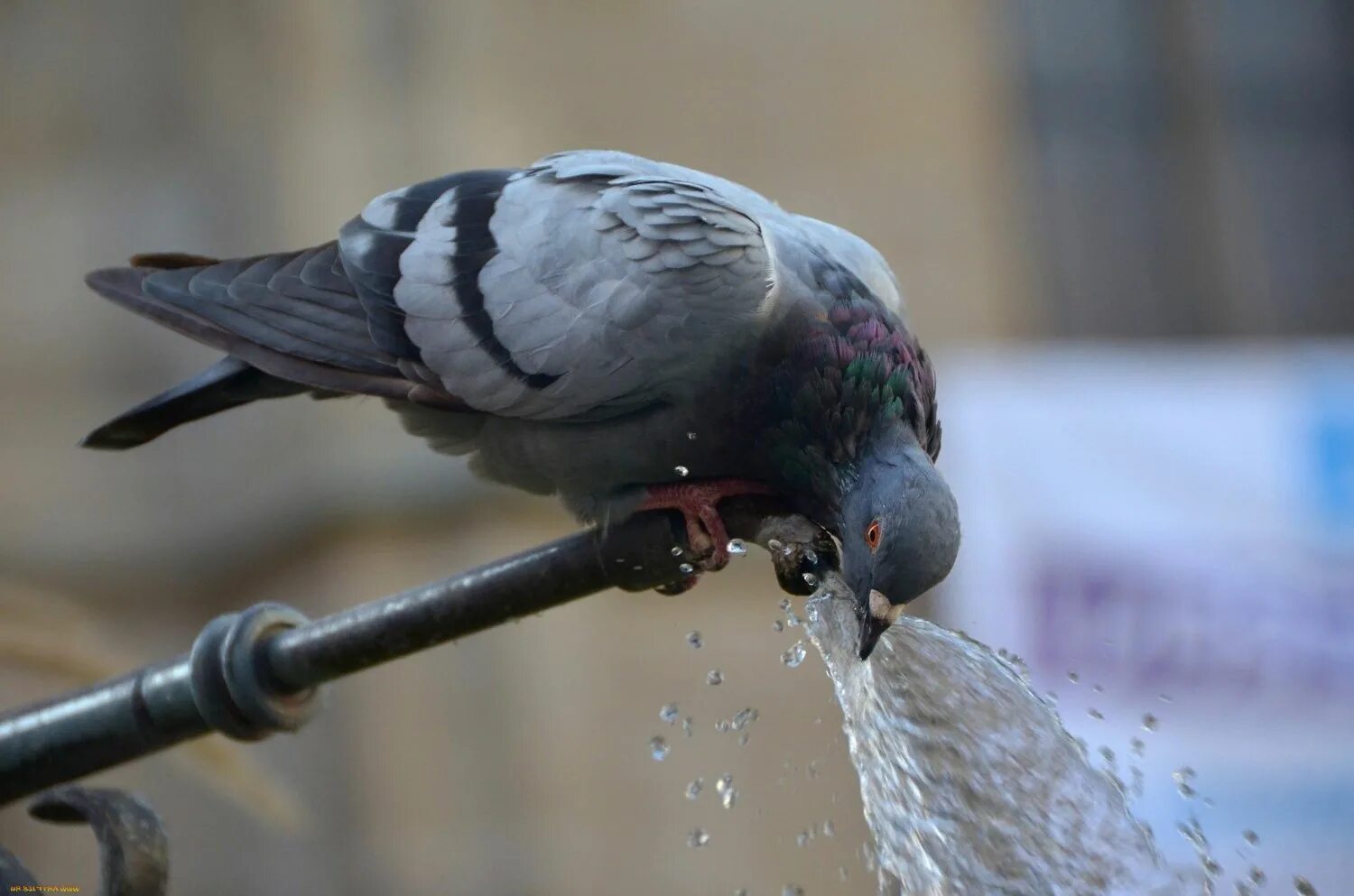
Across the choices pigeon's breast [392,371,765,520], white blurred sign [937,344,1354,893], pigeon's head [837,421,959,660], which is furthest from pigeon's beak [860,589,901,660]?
white blurred sign [937,344,1354,893]

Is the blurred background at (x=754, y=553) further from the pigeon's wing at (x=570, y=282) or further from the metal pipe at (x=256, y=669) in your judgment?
the metal pipe at (x=256, y=669)

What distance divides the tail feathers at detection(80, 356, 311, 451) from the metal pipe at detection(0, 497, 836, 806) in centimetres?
73

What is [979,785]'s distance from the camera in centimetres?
198

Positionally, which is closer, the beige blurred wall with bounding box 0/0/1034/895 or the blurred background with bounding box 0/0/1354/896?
the blurred background with bounding box 0/0/1354/896

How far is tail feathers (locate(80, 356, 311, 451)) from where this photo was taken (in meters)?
2.15

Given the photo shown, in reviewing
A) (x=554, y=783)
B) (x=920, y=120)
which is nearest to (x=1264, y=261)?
(x=920, y=120)

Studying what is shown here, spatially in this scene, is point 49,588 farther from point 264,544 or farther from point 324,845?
point 324,845

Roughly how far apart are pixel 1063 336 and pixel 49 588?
3573 mm

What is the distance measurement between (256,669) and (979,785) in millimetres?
1038

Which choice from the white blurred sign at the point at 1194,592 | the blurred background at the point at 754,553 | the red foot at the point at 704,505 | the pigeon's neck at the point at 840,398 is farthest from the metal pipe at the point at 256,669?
the white blurred sign at the point at 1194,592

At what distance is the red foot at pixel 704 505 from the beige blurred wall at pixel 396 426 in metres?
2.53

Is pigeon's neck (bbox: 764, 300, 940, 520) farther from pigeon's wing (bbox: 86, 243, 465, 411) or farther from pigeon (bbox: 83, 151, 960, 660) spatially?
pigeon's wing (bbox: 86, 243, 465, 411)

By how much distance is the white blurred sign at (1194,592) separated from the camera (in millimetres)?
4129

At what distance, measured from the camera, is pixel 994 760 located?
1966mm
